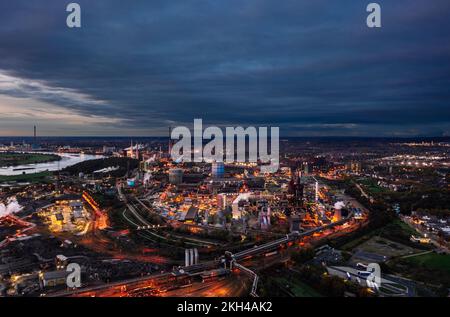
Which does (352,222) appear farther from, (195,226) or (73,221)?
(73,221)

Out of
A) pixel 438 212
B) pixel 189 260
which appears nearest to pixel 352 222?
pixel 438 212

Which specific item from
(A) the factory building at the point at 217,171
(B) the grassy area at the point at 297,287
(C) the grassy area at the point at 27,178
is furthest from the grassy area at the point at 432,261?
(C) the grassy area at the point at 27,178

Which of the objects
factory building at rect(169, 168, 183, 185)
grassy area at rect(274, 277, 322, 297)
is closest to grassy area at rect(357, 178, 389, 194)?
factory building at rect(169, 168, 183, 185)

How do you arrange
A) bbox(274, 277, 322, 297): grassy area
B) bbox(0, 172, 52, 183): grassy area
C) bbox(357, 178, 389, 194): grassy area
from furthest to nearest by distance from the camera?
bbox(0, 172, 52, 183): grassy area
bbox(357, 178, 389, 194): grassy area
bbox(274, 277, 322, 297): grassy area

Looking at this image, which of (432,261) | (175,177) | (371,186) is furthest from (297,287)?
(175,177)

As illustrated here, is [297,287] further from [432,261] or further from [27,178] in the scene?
[27,178]

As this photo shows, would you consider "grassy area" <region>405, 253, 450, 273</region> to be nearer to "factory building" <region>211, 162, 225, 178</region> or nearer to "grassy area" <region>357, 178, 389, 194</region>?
"grassy area" <region>357, 178, 389, 194</region>

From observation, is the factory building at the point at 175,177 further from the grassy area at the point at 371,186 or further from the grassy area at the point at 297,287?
the grassy area at the point at 297,287

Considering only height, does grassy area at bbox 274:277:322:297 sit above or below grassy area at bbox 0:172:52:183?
below
